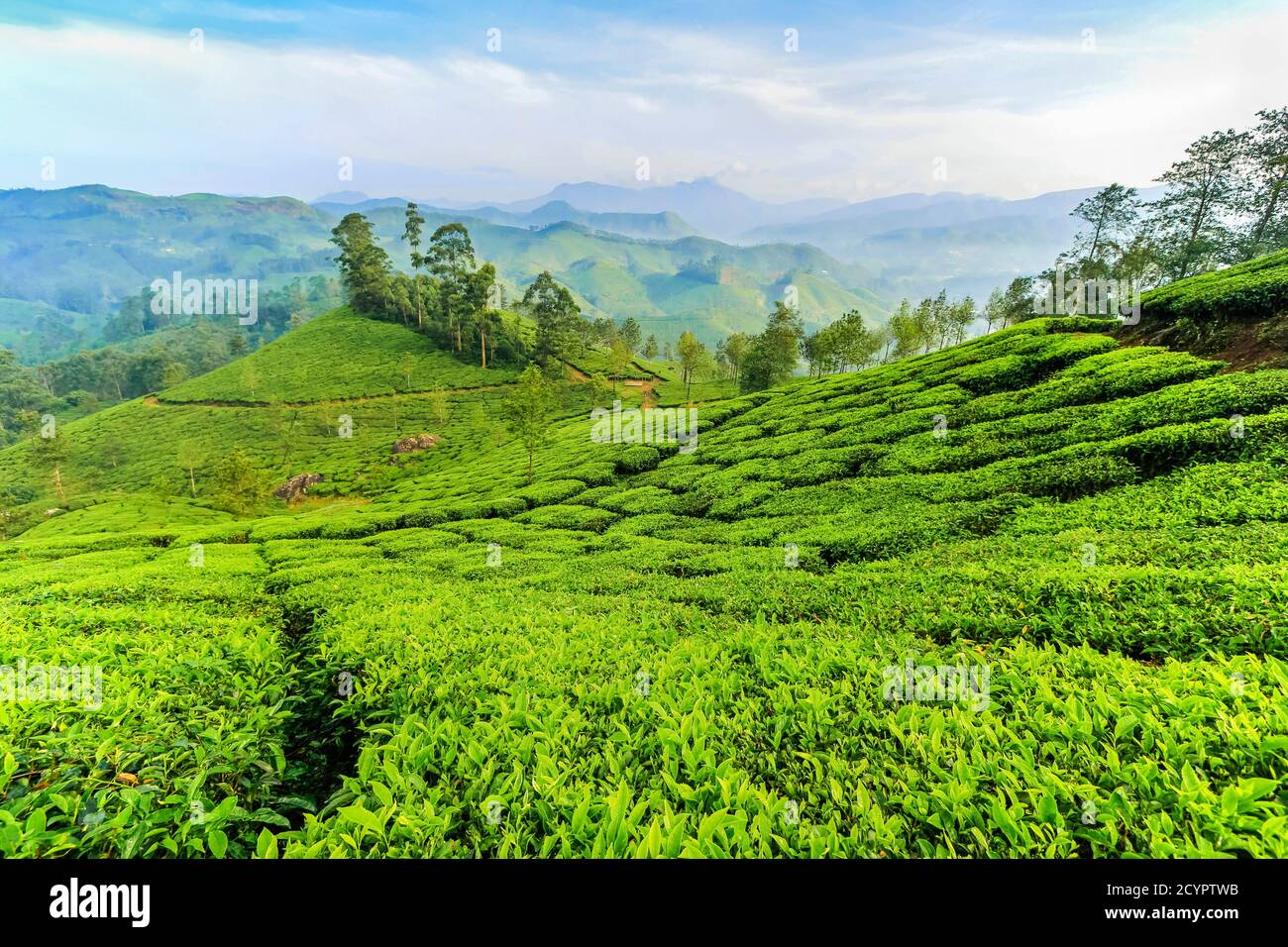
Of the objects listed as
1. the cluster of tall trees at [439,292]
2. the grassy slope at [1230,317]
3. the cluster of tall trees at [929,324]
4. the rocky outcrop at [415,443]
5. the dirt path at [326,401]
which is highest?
the cluster of tall trees at [439,292]

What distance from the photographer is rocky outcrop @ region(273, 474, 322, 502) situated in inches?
2039

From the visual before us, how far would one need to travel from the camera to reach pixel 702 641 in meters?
6.75

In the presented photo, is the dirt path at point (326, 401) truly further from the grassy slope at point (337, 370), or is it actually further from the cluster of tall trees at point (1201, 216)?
the cluster of tall trees at point (1201, 216)

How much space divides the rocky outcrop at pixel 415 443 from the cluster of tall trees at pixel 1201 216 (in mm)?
79683

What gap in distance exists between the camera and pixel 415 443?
6088 cm

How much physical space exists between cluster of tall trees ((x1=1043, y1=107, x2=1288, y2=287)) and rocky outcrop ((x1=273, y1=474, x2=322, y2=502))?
89788 millimetres

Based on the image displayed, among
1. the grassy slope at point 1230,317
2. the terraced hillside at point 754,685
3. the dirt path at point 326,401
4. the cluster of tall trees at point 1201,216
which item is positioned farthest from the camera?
the dirt path at point 326,401

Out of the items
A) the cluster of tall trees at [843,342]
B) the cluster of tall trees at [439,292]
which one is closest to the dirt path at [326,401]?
the cluster of tall trees at [439,292]

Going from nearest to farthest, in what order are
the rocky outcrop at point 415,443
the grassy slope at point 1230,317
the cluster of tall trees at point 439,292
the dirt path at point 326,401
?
the grassy slope at point 1230,317, the rocky outcrop at point 415,443, the dirt path at point 326,401, the cluster of tall trees at point 439,292

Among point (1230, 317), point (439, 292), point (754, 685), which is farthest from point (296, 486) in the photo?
point (1230, 317)

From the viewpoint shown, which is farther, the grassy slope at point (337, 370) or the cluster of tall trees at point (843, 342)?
the grassy slope at point (337, 370)

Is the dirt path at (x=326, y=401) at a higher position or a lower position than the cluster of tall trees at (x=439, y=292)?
lower

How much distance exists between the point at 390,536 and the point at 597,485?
33.2ft

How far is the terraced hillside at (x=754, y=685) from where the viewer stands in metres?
3.28
